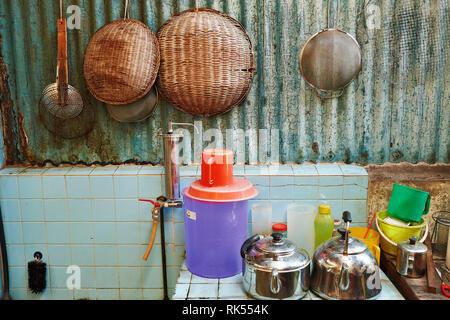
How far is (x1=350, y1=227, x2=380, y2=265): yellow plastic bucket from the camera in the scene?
2158 mm

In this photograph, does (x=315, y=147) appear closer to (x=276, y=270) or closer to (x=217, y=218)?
(x=217, y=218)

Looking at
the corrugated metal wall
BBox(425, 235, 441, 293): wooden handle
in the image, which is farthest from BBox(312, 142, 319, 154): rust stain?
BBox(425, 235, 441, 293): wooden handle

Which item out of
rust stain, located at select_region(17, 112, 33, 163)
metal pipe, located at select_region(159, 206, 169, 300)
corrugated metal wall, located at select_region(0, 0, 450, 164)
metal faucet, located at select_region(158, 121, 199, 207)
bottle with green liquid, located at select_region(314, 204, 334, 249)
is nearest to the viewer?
bottle with green liquid, located at select_region(314, 204, 334, 249)

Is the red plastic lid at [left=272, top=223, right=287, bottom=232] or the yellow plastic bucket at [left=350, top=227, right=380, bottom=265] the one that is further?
the red plastic lid at [left=272, top=223, right=287, bottom=232]

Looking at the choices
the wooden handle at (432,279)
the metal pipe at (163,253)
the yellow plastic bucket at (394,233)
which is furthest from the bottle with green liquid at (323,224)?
the metal pipe at (163,253)

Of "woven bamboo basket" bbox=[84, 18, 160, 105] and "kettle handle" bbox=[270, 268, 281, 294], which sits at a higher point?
"woven bamboo basket" bbox=[84, 18, 160, 105]

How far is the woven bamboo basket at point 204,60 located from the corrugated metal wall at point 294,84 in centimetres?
15

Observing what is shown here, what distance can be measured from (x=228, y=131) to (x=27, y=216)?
159cm

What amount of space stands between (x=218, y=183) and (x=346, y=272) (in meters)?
0.86

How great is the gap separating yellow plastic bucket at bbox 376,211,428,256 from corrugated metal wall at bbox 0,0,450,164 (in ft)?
1.76

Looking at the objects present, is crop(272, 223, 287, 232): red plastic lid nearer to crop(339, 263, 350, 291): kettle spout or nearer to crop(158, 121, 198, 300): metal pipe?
crop(339, 263, 350, 291): kettle spout

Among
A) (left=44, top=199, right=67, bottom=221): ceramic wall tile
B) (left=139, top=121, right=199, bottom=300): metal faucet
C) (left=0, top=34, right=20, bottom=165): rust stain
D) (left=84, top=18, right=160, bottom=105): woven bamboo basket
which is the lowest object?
(left=44, top=199, right=67, bottom=221): ceramic wall tile

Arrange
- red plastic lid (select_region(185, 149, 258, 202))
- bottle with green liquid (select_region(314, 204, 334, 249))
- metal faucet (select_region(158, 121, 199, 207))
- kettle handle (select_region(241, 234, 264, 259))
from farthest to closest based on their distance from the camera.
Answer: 1. metal faucet (select_region(158, 121, 199, 207))
2. bottle with green liquid (select_region(314, 204, 334, 249))
3. red plastic lid (select_region(185, 149, 258, 202))
4. kettle handle (select_region(241, 234, 264, 259))

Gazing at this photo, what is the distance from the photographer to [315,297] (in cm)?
198
